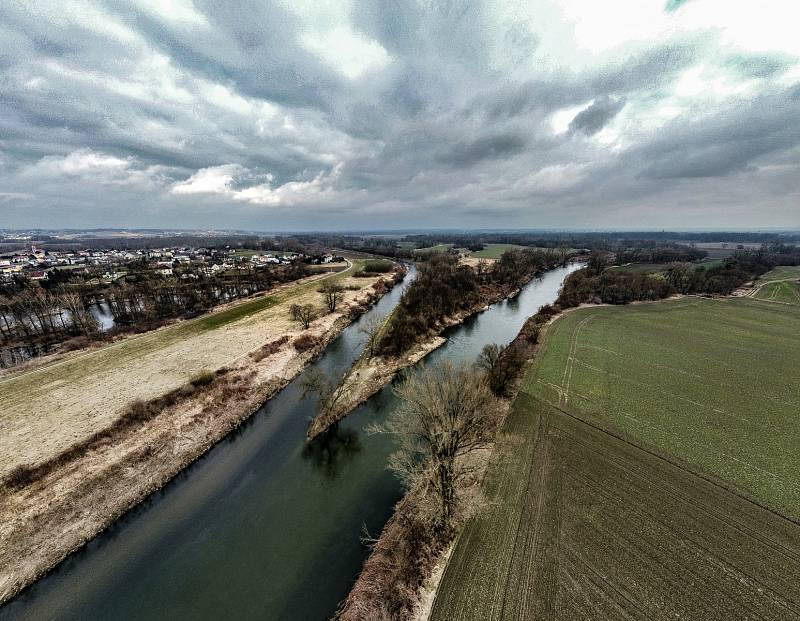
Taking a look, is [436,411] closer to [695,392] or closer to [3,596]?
[3,596]

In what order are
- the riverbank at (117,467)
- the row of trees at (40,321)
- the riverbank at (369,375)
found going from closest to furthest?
the riverbank at (117,467) < the riverbank at (369,375) < the row of trees at (40,321)

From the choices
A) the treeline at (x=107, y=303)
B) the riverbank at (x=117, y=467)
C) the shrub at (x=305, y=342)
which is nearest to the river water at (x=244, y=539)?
the riverbank at (x=117, y=467)

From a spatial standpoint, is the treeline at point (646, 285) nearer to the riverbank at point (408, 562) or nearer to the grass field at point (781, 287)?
the grass field at point (781, 287)

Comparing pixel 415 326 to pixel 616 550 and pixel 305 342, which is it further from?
pixel 616 550

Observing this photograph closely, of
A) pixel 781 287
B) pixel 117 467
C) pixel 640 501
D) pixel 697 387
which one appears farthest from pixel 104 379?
pixel 781 287

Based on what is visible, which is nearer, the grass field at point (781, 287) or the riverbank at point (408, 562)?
the riverbank at point (408, 562)
